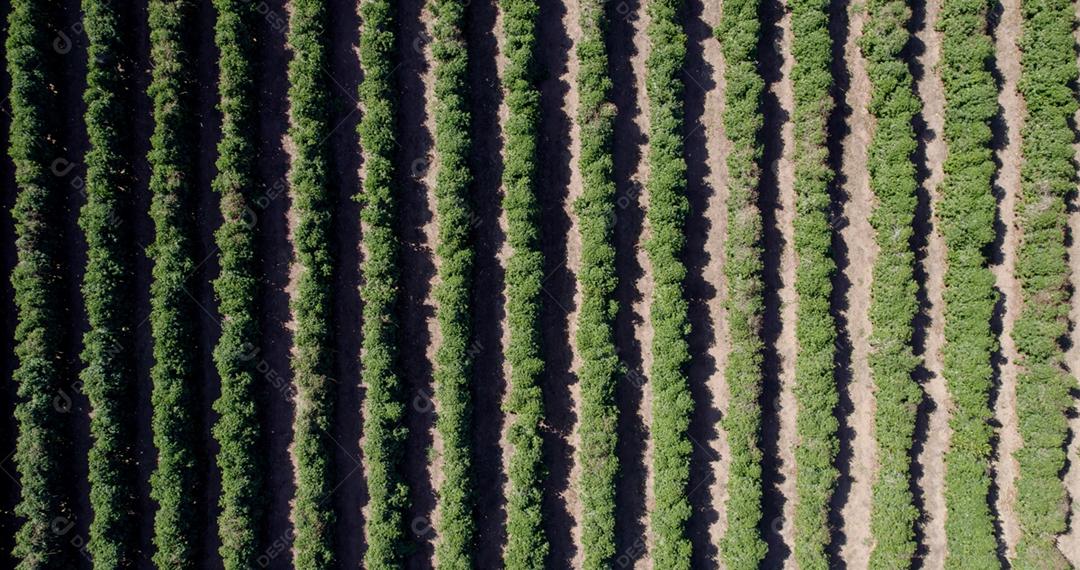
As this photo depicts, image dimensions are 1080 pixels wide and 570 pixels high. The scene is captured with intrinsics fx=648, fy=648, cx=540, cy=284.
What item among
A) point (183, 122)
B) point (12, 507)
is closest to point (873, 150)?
point (183, 122)

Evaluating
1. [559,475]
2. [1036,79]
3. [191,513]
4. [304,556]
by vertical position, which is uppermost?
[1036,79]

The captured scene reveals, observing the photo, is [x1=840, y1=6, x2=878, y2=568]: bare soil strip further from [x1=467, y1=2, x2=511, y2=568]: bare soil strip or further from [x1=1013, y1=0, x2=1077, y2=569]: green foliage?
[x1=467, y1=2, x2=511, y2=568]: bare soil strip

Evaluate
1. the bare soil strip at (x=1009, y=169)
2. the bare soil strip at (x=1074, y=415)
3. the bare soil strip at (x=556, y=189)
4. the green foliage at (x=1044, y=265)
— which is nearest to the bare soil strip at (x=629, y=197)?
the bare soil strip at (x=556, y=189)

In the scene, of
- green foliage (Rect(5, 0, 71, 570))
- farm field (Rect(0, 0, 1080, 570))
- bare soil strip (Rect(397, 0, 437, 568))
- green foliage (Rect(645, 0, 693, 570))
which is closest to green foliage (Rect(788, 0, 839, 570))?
farm field (Rect(0, 0, 1080, 570))

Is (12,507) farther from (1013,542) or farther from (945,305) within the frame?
(1013,542)

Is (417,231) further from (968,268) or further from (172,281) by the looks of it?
(968,268)

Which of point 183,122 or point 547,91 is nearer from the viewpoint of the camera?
point 183,122
